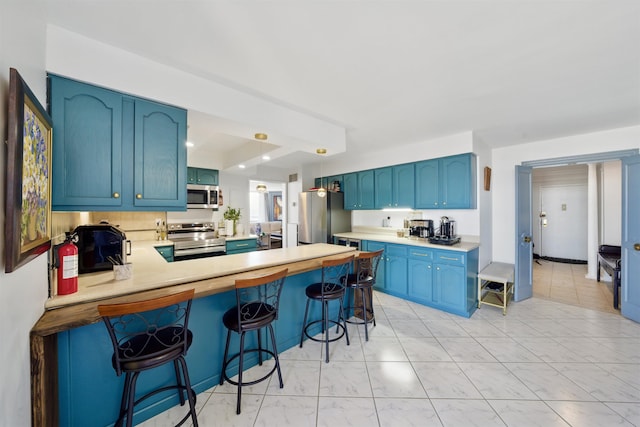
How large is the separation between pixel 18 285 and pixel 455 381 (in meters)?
2.78

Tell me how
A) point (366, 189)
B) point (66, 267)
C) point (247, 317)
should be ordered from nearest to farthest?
point (66, 267)
point (247, 317)
point (366, 189)

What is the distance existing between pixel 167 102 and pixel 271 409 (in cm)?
240

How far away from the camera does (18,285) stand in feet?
3.34

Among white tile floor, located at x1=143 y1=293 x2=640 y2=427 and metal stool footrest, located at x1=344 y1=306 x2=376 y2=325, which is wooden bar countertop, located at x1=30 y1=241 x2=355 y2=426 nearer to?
white tile floor, located at x1=143 y1=293 x2=640 y2=427

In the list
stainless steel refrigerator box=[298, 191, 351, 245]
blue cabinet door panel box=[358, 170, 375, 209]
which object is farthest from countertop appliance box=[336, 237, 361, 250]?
blue cabinet door panel box=[358, 170, 375, 209]

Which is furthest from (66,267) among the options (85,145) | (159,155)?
(159,155)

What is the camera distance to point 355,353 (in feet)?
8.11

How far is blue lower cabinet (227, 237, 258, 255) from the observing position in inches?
174

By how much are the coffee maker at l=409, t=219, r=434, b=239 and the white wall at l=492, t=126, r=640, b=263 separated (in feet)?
3.75

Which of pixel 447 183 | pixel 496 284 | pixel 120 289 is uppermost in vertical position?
pixel 447 183

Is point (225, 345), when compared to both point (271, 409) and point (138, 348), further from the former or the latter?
point (138, 348)

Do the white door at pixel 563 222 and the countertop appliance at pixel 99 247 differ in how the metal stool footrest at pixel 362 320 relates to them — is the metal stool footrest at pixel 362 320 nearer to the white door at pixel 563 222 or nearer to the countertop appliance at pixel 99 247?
the countertop appliance at pixel 99 247

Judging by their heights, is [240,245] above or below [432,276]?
above

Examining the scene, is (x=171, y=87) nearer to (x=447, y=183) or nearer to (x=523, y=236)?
(x=447, y=183)
